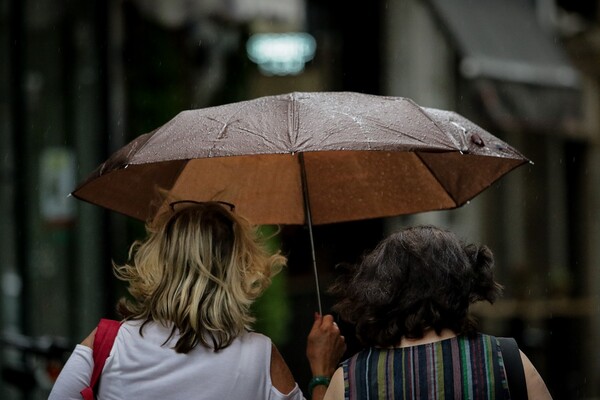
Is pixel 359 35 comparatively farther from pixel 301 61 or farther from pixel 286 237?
pixel 286 237

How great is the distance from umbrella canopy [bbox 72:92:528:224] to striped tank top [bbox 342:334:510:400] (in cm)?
75

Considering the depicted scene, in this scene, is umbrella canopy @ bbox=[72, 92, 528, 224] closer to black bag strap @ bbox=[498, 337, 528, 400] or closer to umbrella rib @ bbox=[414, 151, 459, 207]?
umbrella rib @ bbox=[414, 151, 459, 207]

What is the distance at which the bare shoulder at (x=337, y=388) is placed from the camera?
3.27 meters

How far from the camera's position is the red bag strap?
3.42m

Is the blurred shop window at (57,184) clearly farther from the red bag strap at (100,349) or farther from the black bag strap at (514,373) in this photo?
the black bag strap at (514,373)

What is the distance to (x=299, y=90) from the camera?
10875mm

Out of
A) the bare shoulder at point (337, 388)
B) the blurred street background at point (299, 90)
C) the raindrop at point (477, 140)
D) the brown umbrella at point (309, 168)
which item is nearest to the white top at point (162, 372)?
the bare shoulder at point (337, 388)

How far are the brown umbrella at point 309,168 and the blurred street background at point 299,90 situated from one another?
188cm

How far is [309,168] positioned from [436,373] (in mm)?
1580

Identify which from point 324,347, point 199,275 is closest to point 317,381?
point 324,347

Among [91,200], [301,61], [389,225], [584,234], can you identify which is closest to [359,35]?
[301,61]

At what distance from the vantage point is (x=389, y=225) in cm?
1101

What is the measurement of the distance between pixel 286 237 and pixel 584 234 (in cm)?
577

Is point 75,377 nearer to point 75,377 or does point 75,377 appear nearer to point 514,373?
point 75,377
